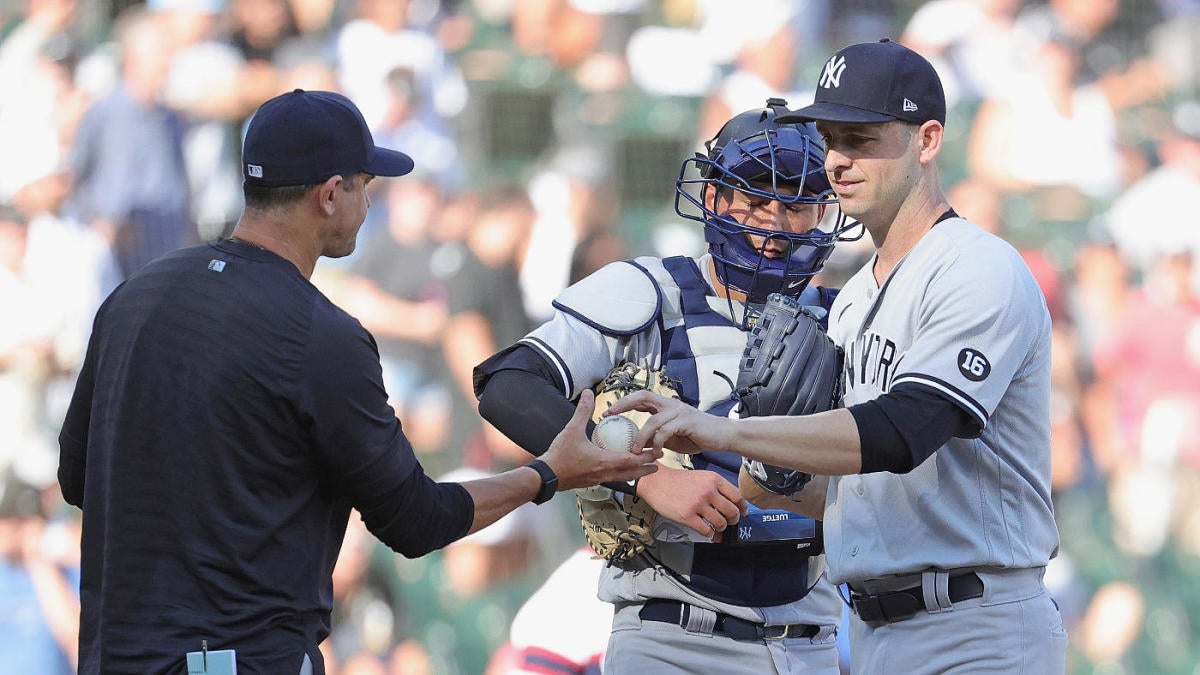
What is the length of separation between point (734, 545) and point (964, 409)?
3.03 ft

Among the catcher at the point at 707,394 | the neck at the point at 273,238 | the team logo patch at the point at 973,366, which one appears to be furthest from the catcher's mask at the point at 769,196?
the neck at the point at 273,238

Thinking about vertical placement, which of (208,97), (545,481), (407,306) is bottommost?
(407,306)

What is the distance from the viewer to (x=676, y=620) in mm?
3436

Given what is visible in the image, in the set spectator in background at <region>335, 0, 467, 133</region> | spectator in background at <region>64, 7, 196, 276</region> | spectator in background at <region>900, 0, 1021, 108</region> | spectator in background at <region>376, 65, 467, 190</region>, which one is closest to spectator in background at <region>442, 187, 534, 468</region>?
spectator in background at <region>376, 65, 467, 190</region>

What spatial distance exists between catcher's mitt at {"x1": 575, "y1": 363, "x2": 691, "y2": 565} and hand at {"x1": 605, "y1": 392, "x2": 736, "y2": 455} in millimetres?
403

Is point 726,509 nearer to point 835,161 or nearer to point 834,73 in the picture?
point 835,161

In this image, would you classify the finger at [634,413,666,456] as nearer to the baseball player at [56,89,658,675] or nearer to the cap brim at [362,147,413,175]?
the baseball player at [56,89,658,675]

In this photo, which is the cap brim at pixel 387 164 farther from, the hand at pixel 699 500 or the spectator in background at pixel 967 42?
the spectator in background at pixel 967 42

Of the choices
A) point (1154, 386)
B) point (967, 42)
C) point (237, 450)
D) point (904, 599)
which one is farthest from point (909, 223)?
point (1154, 386)

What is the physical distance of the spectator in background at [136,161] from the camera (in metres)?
5.79

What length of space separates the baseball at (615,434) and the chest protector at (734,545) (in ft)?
1.12

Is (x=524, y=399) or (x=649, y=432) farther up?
(x=649, y=432)

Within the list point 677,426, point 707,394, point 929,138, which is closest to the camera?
point 677,426

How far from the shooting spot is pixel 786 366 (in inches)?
116
